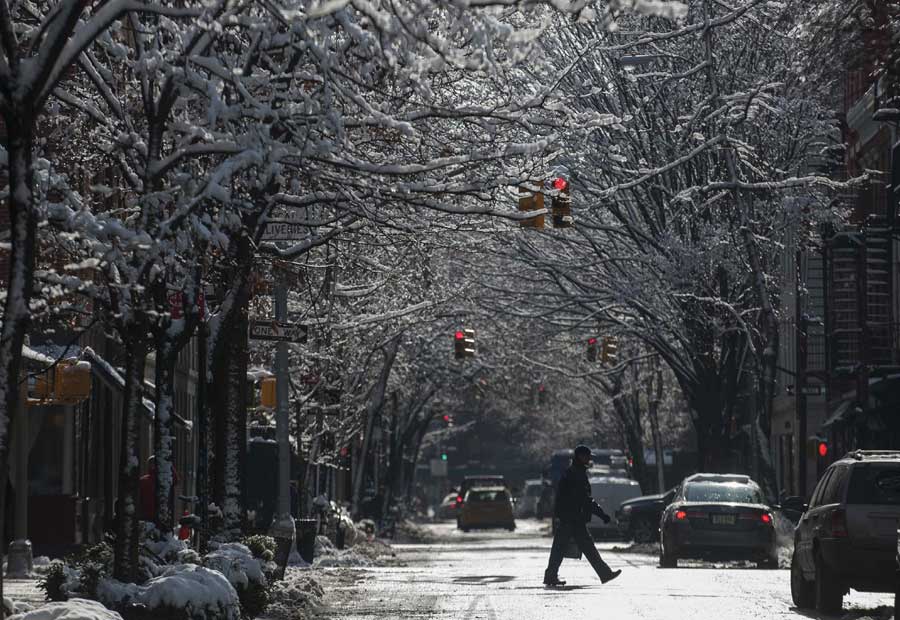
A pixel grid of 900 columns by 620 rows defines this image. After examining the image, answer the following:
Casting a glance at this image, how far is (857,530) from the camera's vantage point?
17672 mm

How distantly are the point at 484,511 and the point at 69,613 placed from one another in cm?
5615

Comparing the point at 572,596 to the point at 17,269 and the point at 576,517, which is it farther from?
the point at 17,269

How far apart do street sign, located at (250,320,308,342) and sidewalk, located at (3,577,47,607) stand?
390 centimetres

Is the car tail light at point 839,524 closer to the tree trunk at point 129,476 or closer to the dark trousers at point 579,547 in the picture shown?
the dark trousers at point 579,547

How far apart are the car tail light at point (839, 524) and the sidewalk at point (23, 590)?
7.40m

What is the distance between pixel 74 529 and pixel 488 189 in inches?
821

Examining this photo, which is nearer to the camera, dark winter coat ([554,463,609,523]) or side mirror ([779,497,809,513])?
side mirror ([779,497,809,513])

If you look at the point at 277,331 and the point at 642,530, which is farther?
the point at 642,530

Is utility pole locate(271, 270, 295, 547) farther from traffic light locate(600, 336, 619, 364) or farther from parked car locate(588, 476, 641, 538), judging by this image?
parked car locate(588, 476, 641, 538)

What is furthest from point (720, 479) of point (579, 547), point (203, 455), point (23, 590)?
point (23, 590)

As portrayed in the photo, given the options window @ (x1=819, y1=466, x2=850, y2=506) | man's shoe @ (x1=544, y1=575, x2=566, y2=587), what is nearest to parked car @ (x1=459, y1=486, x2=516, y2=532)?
man's shoe @ (x1=544, y1=575, x2=566, y2=587)

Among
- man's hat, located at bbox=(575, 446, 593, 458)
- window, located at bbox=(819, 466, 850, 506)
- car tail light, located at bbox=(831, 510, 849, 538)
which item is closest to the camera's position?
car tail light, located at bbox=(831, 510, 849, 538)

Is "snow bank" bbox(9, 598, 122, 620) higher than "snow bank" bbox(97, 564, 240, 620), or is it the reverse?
"snow bank" bbox(9, 598, 122, 620)

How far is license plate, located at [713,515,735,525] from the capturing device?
1175 inches
